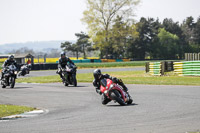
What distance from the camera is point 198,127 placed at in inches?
307

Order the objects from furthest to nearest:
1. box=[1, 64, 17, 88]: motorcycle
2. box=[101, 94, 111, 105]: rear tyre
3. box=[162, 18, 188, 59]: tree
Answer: box=[162, 18, 188, 59]: tree < box=[1, 64, 17, 88]: motorcycle < box=[101, 94, 111, 105]: rear tyre

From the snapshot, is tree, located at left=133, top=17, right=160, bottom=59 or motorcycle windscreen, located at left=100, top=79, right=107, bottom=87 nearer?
motorcycle windscreen, located at left=100, top=79, right=107, bottom=87

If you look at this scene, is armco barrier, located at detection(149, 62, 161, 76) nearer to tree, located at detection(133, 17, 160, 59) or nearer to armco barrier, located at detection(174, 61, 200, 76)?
armco barrier, located at detection(174, 61, 200, 76)

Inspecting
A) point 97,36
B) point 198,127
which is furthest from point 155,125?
point 97,36

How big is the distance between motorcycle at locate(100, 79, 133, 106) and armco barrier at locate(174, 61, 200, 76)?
58.3 ft

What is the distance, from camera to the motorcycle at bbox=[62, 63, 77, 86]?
2245cm

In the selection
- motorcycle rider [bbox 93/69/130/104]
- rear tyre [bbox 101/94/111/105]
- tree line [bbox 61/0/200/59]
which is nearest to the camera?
motorcycle rider [bbox 93/69/130/104]

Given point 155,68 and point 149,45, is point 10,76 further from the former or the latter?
point 149,45

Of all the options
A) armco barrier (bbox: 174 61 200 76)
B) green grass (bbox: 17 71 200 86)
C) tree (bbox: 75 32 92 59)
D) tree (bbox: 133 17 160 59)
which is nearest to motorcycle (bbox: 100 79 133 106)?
green grass (bbox: 17 71 200 86)

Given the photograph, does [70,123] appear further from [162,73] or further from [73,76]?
[162,73]

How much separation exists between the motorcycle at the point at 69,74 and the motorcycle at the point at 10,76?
2703 millimetres

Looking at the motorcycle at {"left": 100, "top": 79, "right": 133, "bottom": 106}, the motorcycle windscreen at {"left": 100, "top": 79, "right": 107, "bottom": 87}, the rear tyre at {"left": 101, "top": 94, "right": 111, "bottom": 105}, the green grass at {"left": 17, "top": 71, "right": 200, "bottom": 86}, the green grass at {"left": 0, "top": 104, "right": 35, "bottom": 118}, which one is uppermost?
the motorcycle windscreen at {"left": 100, "top": 79, "right": 107, "bottom": 87}

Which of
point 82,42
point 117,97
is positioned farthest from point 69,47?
point 117,97

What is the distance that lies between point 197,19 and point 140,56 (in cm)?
5526
